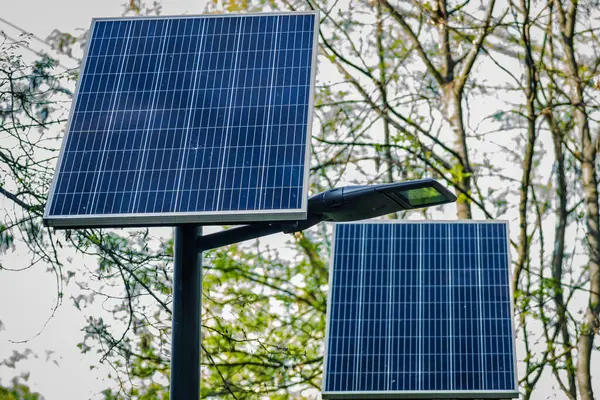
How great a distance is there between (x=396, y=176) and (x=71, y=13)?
5.98 m

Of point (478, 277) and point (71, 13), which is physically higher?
point (71, 13)

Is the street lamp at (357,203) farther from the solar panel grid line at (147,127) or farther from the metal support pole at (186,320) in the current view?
the solar panel grid line at (147,127)

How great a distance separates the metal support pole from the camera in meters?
5.95

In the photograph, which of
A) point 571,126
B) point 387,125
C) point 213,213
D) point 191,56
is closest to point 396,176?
point 387,125

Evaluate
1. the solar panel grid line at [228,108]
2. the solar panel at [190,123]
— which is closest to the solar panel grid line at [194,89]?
the solar panel at [190,123]

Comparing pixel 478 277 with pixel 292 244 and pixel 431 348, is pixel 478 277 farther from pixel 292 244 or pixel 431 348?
pixel 292 244

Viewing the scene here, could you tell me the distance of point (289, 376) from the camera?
16812 millimetres

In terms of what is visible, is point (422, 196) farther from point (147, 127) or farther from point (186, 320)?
point (147, 127)

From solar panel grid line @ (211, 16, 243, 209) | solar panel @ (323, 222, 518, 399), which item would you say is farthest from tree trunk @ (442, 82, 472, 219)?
solar panel grid line @ (211, 16, 243, 209)

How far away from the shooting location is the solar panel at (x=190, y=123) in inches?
245

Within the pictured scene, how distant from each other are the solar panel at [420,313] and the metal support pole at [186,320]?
11.4 ft

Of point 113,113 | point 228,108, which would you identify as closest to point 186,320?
point 228,108

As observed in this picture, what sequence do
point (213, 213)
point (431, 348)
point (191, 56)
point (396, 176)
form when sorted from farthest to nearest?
point (396, 176) → point (431, 348) → point (191, 56) → point (213, 213)

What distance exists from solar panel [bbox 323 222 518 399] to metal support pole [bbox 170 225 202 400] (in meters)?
3.47
